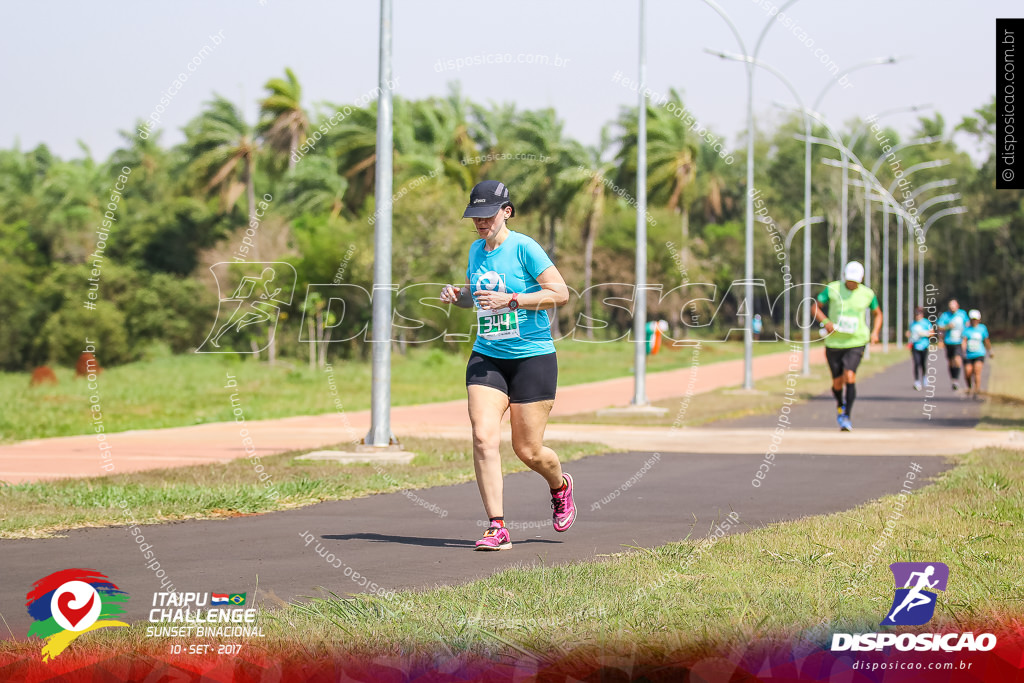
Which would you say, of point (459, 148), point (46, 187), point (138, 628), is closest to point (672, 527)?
point (138, 628)

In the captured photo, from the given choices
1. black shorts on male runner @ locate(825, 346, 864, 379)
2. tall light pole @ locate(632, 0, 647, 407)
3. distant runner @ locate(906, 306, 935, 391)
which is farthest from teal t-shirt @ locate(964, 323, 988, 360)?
black shorts on male runner @ locate(825, 346, 864, 379)

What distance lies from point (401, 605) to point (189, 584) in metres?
1.30

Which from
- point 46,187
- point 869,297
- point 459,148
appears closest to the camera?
point 869,297

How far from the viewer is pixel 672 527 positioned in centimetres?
823

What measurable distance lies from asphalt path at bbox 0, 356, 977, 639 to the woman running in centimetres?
59

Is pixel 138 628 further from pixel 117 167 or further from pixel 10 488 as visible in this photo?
pixel 117 167

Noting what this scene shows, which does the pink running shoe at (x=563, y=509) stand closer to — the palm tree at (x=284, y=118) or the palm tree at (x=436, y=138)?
the palm tree at (x=436, y=138)

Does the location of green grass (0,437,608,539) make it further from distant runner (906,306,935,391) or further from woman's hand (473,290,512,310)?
distant runner (906,306,935,391)

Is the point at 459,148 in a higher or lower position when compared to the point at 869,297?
higher

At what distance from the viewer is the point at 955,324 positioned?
2420 cm

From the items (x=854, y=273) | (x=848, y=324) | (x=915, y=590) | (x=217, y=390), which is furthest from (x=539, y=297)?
(x=217, y=390)

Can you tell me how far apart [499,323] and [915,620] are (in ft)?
9.60

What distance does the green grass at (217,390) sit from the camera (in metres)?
19.4

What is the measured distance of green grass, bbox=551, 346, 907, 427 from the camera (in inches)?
718
